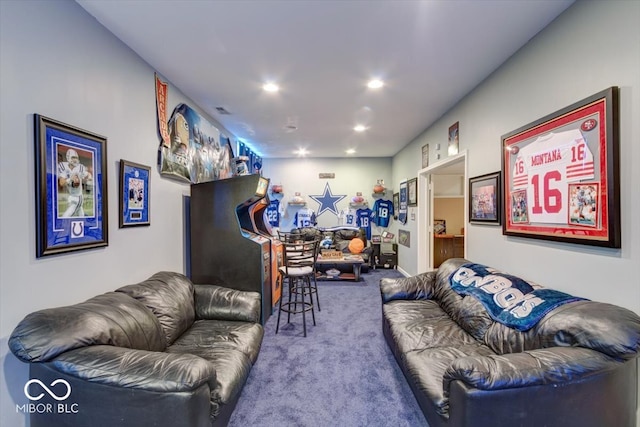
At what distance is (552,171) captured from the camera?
1.87 m

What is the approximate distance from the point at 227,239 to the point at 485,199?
112 inches

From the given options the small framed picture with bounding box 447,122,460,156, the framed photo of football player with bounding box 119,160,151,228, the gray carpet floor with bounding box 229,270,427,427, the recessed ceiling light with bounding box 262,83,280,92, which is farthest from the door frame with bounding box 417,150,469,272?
the framed photo of football player with bounding box 119,160,151,228

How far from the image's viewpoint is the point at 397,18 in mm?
1828

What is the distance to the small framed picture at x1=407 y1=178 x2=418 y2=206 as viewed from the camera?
4.91 m

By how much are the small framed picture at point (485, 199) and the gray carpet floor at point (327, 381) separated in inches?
67.1

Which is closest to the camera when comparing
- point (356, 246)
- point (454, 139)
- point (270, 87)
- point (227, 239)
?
point (270, 87)

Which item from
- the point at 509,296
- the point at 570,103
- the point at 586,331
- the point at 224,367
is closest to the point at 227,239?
the point at 224,367

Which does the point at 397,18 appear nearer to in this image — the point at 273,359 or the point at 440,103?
the point at 440,103

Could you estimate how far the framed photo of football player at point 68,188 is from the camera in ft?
4.79

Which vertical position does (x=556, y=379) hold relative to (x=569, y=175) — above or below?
below

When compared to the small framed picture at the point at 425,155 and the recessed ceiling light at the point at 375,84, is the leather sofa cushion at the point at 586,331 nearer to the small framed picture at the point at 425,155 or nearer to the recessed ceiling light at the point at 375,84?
the recessed ceiling light at the point at 375,84

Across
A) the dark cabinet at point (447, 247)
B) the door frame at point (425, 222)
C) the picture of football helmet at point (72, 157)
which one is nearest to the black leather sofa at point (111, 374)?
the picture of football helmet at point (72, 157)

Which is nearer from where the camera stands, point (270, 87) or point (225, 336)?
point (225, 336)

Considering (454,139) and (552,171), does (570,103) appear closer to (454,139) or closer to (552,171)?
(552,171)
